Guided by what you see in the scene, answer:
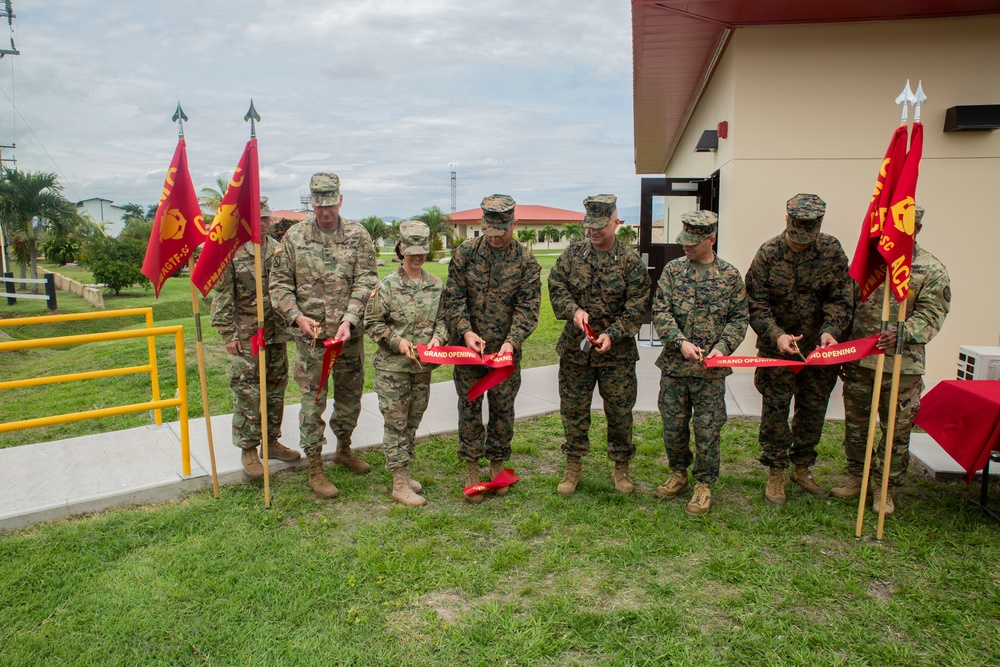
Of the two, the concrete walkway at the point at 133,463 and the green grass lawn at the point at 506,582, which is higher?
the concrete walkway at the point at 133,463

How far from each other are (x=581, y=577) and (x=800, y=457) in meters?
2.06

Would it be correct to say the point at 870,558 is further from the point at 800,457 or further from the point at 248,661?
the point at 248,661

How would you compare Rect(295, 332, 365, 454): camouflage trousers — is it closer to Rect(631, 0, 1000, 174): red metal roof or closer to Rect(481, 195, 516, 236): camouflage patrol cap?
Rect(481, 195, 516, 236): camouflage patrol cap

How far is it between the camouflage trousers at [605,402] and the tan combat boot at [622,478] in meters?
0.06

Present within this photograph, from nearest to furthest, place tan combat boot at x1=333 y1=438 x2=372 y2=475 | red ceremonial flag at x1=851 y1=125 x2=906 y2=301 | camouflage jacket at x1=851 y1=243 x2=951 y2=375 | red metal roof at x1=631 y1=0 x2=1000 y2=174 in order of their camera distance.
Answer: red ceremonial flag at x1=851 y1=125 x2=906 y2=301, camouflage jacket at x1=851 y1=243 x2=951 y2=375, tan combat boot at x1=333 y1=438 x2=372 y2=475, red metal roof at x1=631 y1=0 x2=1000 y2=174

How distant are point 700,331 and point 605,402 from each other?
861 mm

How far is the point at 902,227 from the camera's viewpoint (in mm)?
3791

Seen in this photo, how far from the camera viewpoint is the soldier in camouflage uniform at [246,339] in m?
4.75

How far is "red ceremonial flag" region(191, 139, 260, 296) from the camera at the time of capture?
4289 mm

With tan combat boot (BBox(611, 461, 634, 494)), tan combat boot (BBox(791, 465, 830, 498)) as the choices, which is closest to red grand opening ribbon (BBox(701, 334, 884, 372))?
tan combat boot (BBox(791, 465, 830, 498))

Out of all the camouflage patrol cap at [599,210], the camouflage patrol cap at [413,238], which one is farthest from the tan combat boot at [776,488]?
the camouflage patrol cap at [413,238]

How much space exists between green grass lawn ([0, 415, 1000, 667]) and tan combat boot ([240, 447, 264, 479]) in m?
0.15

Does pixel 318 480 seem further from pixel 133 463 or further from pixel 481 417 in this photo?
pixel 133 463

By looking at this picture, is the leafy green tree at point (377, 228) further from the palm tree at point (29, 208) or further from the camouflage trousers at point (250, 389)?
the camouflage trousers at point (250, 389)
